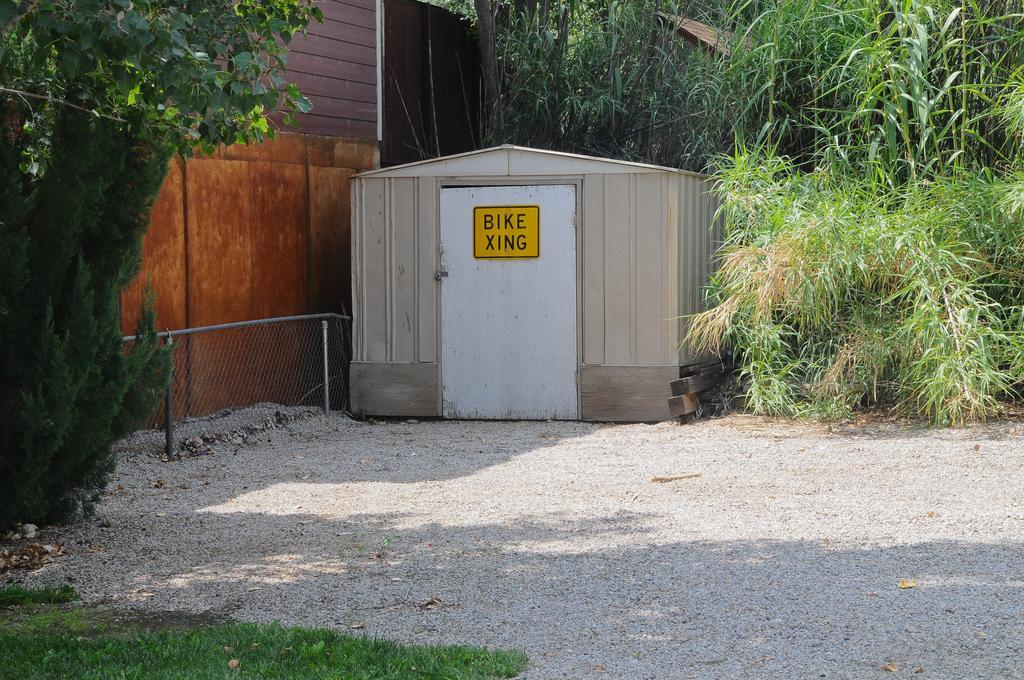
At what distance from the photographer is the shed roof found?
30.9 ft

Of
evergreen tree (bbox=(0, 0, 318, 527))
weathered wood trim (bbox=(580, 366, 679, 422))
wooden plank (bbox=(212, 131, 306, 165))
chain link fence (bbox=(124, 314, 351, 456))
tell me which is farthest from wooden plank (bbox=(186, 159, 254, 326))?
evergreen tree (bbox=(0, 0, 318, 527))

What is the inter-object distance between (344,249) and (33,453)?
5.61 metres

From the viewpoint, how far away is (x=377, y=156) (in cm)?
1123

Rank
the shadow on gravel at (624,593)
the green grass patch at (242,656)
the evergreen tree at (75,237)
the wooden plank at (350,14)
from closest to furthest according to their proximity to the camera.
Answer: the green grass patch at (242,656) → the shadow on gravel at (624,593) → the evergreen tree at (75,237) → the wooden plank at (350,14)

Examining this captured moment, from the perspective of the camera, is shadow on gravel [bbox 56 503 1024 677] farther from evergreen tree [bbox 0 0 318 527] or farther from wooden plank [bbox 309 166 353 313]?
wooden plank [bbox 309 166 353 313]

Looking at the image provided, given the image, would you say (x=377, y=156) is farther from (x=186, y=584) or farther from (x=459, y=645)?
(x=459, y=645)

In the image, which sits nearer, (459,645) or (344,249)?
(459,645)

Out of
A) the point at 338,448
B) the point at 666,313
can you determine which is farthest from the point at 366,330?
the point at 666,313

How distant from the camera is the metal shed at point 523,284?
940 centimetres

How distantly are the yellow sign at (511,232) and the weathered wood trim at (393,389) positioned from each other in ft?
A: 3.49

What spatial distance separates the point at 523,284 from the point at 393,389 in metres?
1.36

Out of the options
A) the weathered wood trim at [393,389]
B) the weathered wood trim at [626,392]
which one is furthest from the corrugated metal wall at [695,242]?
the weathered wood trim at [393,389]

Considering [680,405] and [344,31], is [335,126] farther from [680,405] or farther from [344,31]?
[680,405]

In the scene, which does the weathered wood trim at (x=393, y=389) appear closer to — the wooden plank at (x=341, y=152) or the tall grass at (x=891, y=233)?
the wooden plank at (x=341, y=152)
